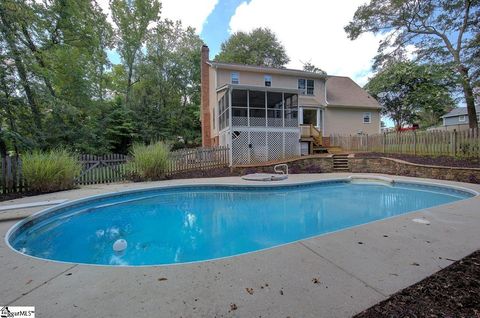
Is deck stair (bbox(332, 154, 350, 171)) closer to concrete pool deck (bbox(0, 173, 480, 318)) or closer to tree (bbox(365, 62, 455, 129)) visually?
tree (bbox(365, 62, 455, 129))

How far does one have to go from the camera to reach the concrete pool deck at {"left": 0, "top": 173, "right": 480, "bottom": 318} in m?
2.00

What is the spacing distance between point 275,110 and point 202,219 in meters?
11.4

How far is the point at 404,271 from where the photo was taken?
257 cm

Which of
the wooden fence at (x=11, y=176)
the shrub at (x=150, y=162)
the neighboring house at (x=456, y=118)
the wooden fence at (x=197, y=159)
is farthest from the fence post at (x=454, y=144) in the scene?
the neighboring house at (x=456, y=118)

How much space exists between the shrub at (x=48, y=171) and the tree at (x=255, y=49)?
24809 mm

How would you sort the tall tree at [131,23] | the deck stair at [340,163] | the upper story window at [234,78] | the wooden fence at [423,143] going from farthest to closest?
the tall tree at [131,23], the upper story window at [234,78], the deck stair at [340,163], the wooden fence at [423,143]

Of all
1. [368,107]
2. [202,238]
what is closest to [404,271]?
[202,238]

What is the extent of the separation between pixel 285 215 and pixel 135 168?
7.80 meters

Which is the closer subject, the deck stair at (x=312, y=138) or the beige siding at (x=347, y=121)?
the deck stair at (x=312, y=138)

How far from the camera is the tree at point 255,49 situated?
29953 millimetres

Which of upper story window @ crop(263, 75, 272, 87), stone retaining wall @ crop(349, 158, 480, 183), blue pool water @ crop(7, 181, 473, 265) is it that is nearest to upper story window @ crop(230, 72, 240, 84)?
upper story window @ crop(263, 75, 272, 87)

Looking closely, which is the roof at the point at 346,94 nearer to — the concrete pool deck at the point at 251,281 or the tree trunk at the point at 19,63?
the concrete pool deck at the point at 251,281

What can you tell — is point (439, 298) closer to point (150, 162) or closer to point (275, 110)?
point (150, 162)

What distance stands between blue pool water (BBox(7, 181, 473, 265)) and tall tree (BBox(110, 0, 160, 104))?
1907 centimetres
